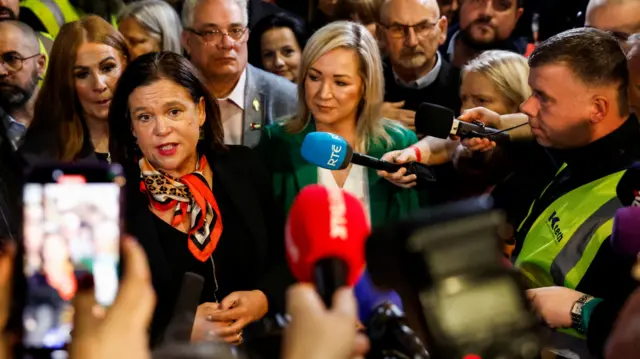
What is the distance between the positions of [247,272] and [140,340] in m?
1.54

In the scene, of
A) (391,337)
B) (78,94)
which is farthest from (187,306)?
(78,94)

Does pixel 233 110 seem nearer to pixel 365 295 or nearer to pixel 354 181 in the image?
pixel 354 181

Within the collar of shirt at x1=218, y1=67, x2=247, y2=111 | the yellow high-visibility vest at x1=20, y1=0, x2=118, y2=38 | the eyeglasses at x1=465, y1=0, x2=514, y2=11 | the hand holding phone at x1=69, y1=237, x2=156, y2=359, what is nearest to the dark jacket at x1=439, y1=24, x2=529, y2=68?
the eyeglasses at x1=465, y1=0, x2=514, y2=11

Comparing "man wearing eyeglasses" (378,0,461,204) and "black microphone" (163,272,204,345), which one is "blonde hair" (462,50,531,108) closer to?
"man wearing eyeglasses" (378,0,461,204)

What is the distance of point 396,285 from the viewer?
1160mm

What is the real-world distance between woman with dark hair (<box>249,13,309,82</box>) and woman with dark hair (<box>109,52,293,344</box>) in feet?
4.72

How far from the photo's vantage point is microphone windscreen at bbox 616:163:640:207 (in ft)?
6.00

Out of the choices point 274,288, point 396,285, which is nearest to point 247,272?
point 274,288

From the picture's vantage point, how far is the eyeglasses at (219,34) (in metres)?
3.49

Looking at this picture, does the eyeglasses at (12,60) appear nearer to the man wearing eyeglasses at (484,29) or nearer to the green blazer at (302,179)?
the green blazer at (302,179)

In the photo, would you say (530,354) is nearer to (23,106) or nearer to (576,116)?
(576,116)

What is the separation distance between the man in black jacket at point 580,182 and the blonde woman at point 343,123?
620mm

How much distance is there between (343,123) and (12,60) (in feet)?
4.75

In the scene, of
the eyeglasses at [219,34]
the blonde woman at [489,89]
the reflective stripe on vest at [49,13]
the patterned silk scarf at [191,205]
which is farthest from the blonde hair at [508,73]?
the reflective stripe on vest at [49,13]
